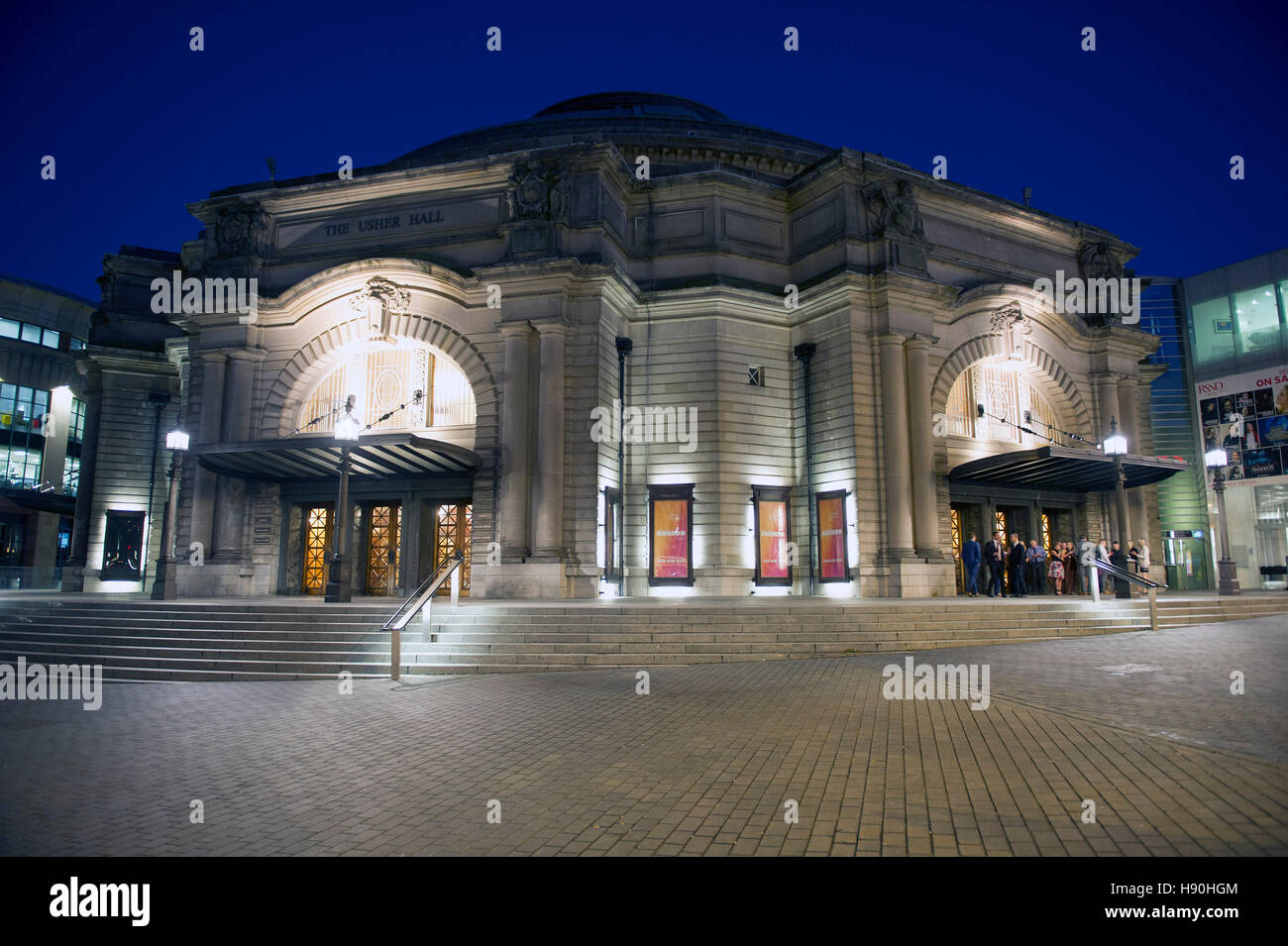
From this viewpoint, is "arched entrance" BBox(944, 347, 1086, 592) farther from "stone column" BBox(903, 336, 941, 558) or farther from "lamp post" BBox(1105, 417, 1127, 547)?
"lamp post" BBox(1105, 417, 1127, 547)

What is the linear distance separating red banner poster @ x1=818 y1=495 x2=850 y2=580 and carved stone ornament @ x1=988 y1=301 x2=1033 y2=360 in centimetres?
925

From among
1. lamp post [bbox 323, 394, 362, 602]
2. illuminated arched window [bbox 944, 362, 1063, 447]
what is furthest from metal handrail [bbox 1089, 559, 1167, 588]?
lamp post [bbox 323, 394, 362, 602]

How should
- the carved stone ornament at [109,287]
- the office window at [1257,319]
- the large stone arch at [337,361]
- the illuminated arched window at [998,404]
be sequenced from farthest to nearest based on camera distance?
1. the office window at [1257,319]
2. the carved stone ornament at [109,287]
3. the illuminated arched window at [998,404]
4. the large stone arch at [337,361]

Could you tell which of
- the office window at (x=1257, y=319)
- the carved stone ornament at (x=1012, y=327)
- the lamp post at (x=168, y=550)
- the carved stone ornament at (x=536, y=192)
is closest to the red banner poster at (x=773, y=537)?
the carved stone ornament at (x=1012, y=327)

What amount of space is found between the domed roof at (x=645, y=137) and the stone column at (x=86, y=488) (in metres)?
16.1

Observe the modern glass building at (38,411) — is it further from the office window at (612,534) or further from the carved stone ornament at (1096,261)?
the carved stone ornament at (1096,261)

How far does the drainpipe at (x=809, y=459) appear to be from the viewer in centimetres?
2395

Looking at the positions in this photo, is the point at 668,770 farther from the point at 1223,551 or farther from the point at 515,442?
the point at 1223,551

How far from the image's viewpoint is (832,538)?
23406mm

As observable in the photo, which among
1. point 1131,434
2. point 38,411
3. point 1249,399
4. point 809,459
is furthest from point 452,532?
point 38,411

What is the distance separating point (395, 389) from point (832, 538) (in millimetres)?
14917
